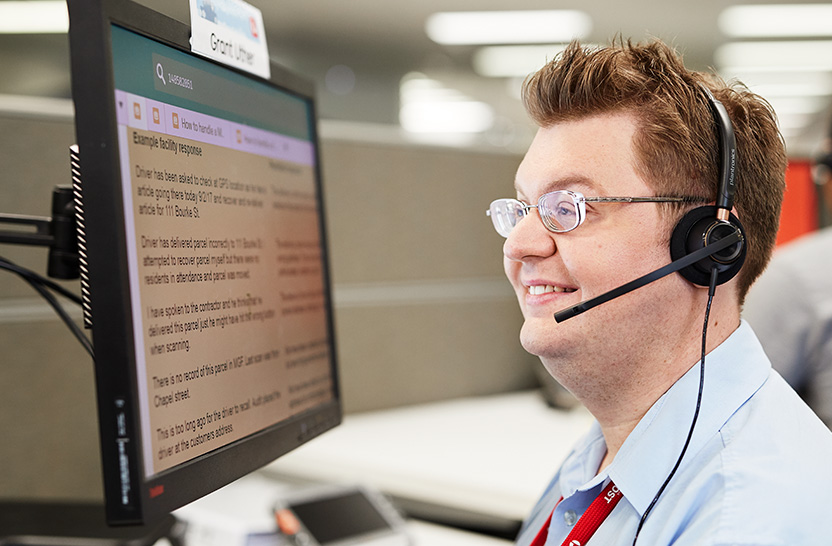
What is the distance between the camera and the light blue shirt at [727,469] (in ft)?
1.68

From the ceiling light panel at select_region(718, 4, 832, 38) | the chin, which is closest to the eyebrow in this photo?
the chin

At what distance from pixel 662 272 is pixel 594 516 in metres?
0.22

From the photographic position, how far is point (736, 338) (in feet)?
2.13

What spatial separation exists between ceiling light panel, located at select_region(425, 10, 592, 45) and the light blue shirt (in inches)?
209

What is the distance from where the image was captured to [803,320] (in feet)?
4.24

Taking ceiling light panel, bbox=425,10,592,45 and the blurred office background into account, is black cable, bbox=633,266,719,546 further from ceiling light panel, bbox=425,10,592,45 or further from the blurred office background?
ceiling light panel, bbox=425,10,592,45

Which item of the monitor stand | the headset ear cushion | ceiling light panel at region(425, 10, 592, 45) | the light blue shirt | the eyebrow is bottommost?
the monitor stand

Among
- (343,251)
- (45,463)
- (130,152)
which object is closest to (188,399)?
(130,152)

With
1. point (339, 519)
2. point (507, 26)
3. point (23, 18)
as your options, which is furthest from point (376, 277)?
point (507, 26)

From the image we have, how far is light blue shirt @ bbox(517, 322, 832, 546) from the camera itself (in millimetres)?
513

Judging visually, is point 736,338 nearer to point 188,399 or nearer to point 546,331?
point 546,331

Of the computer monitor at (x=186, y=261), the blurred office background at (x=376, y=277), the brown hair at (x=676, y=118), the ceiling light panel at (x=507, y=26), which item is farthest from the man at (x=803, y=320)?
the ceiling light panel at (x=507, y=26)

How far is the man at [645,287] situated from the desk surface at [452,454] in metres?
0.52

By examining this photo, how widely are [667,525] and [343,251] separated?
1.12 m
